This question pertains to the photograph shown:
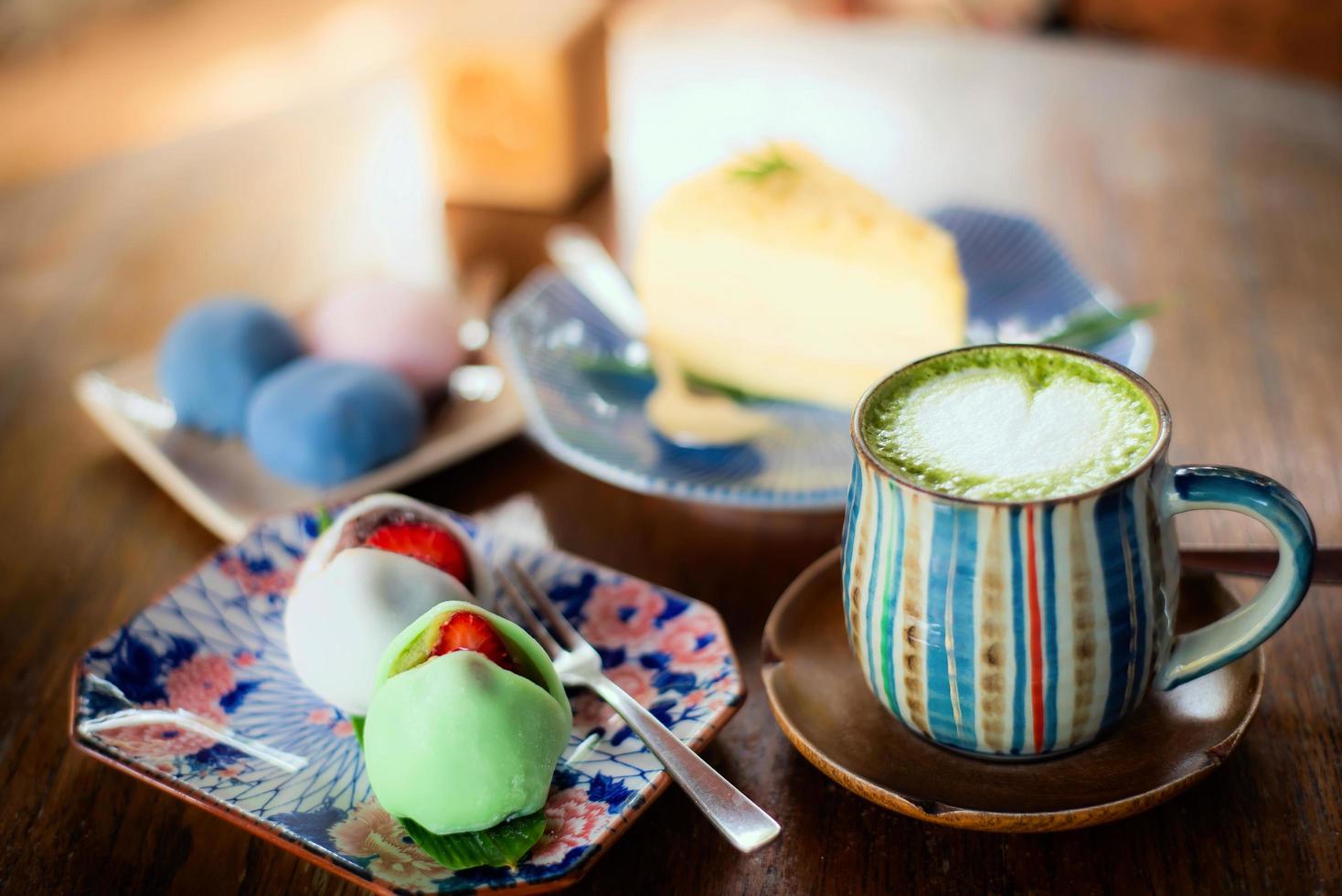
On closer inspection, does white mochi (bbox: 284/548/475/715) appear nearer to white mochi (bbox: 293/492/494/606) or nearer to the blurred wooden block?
white mochi (bbox: 293/492/494/606)

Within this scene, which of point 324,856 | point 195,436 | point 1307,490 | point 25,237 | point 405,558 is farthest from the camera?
point 25,237

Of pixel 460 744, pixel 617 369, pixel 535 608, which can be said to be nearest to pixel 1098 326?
pixel 617 369

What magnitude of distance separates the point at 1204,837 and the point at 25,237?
1.09 m

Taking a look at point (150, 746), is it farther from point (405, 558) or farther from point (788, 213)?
point (788, 213)

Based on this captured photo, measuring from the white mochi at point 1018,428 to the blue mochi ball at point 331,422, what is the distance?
38cm

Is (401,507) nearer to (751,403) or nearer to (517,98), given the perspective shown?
(751,403)

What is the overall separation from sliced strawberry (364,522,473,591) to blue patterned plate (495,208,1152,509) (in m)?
0.14

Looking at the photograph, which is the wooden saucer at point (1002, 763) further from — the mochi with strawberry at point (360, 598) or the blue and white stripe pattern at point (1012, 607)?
the mochi with strawberry at point (360, 598)

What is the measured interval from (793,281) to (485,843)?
0.51 meters

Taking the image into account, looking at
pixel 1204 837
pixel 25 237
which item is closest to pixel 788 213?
pixel 1204 837

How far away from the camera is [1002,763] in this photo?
49 cm

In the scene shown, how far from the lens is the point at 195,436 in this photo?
2.68 ft

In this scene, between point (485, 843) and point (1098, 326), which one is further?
point (1098, 326)

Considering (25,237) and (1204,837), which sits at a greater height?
(25,237)
